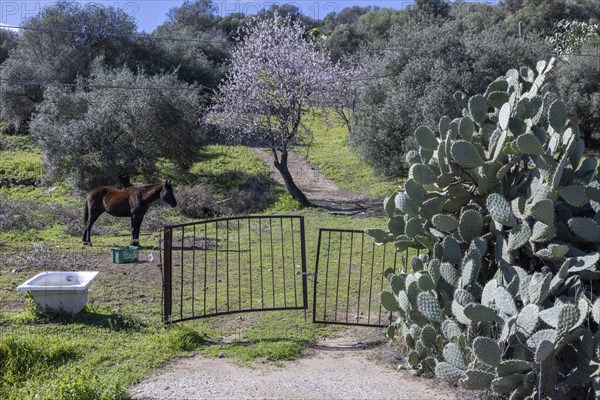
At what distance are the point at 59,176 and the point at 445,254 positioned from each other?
1863 cm

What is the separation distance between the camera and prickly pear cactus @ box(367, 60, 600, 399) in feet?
17.7

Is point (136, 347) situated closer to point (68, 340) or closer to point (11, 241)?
point (68, 340)

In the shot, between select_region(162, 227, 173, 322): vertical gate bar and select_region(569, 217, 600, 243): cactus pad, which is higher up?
select_region(569, 217, 600, 243): cactus pad

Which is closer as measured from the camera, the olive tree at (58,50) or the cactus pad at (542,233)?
the cactus pad at (542,233)

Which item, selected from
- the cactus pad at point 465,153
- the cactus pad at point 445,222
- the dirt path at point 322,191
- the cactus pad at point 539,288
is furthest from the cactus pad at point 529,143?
the dirt path at point 322,191

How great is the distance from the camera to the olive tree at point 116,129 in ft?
71.2

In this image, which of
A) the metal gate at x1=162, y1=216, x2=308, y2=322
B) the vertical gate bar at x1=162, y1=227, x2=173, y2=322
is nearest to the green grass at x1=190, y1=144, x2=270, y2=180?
the metal gate at x1=162, y1=216, x2=308, y2=322

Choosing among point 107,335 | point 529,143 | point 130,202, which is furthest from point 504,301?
point 130,202

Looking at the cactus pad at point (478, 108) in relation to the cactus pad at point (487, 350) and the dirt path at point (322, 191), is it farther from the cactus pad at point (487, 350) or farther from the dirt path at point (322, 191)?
the dirt path at point (322, 191)

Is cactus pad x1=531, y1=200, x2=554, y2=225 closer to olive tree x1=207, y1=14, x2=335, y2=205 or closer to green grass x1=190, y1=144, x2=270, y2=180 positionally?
olive tree x1=207, y1=14, x2=335, y2=205

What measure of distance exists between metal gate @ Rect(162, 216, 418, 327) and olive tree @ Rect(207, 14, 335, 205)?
5995mm

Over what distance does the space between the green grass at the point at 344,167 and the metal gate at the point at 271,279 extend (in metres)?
7.85

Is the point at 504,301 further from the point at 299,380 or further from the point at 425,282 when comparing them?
the point at 299,380

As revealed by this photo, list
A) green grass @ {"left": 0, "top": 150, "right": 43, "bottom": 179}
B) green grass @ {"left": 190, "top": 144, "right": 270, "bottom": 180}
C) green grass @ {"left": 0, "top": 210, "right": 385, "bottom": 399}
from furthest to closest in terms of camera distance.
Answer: green grass @ {"left": 190, "top": 144, "right": 270, "bottom": 180}
green grass @ {"left": 0, "top": 150, "right": 43, "bottom": 179}
green grass @ {"left": 0, "top": 210, "right": 385, "bottom": 399}
